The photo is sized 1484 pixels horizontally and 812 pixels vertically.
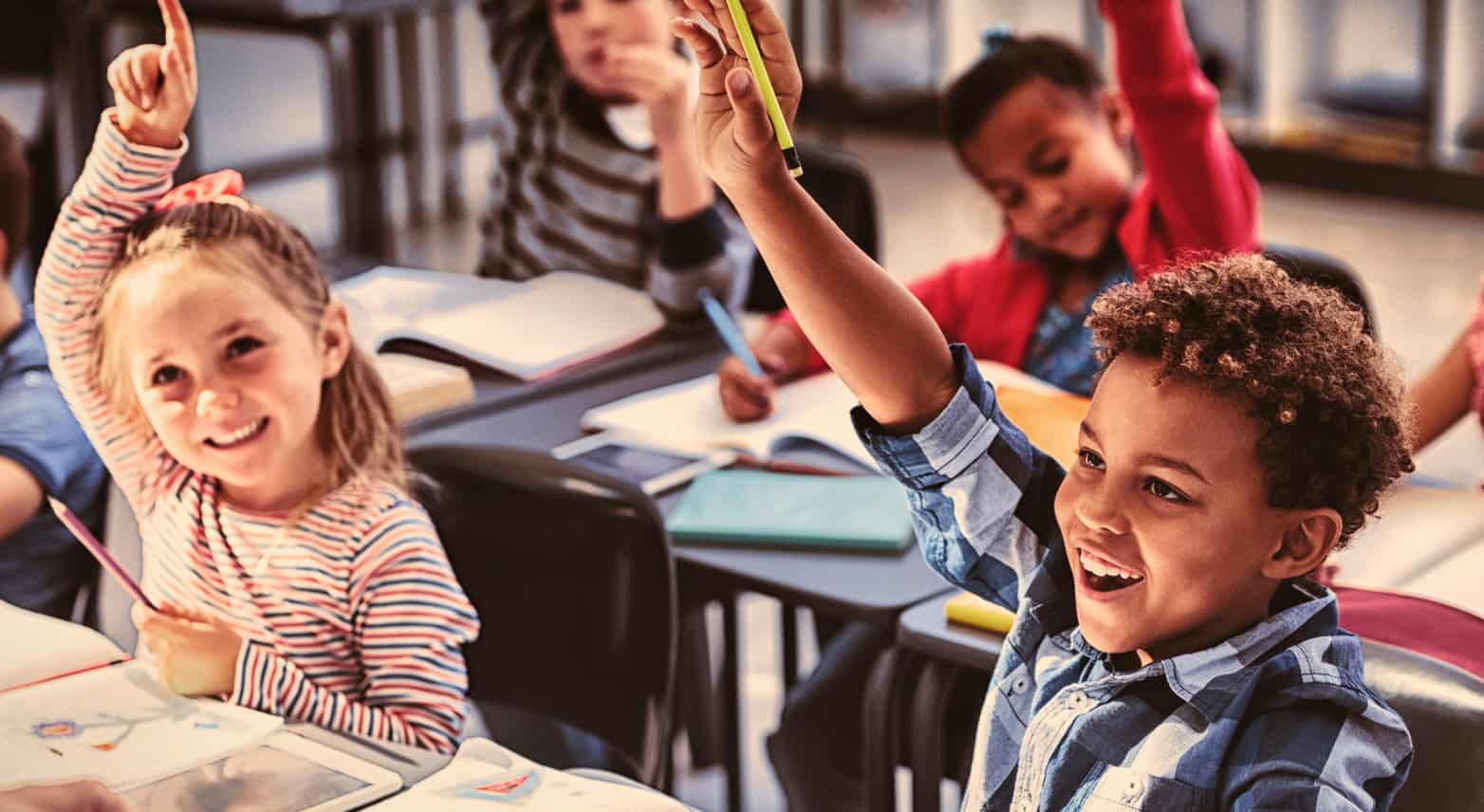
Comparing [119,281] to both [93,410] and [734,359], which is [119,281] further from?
[734,359]

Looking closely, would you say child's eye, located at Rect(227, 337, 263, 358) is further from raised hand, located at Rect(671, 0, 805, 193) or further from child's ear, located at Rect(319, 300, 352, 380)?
raised hand, located at Rect(671, 0, 805, 193)

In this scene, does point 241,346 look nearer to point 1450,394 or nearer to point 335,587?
point 335,587

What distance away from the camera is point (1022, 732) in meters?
1.03

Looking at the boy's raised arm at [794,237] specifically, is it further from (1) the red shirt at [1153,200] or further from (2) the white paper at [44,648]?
(1) the red shirt at [1153,200]

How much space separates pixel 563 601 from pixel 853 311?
0.70m

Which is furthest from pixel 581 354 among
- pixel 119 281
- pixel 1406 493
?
pixel 119 281

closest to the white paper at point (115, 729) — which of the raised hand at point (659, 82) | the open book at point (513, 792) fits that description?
the open book at point (513, 792)

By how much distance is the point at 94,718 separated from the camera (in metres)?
1.00

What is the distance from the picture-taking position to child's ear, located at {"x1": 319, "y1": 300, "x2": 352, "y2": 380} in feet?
4.03

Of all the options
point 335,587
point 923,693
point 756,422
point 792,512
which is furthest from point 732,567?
point 335,587

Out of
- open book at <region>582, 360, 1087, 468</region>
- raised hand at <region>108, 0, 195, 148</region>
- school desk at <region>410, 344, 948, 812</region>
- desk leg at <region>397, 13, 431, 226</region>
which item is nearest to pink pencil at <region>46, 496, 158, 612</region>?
raised hand at <region>108, 0, 195, 148</region>

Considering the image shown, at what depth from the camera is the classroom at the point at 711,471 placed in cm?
90

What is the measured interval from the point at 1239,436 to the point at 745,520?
0.77 metres

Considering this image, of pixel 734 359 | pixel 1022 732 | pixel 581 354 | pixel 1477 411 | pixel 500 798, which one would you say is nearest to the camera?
pixel 500 798
